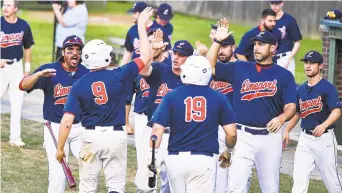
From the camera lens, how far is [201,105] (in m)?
9.25

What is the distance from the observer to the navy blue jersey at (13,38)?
601 inches

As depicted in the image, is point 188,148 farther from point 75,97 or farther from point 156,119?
point 75,97

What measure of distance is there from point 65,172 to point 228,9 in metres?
17.8

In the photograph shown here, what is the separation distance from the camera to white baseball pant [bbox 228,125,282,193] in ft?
35.0

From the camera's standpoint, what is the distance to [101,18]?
30266mm

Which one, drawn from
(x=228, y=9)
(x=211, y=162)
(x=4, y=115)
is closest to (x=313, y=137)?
(x=211, y=162)

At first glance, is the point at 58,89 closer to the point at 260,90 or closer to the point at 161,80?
the point at 161,80

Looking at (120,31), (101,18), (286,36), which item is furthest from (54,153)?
(101,18)

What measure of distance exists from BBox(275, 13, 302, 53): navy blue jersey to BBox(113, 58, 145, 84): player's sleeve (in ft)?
19.0

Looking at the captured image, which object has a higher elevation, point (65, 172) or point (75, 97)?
point (75, 97)

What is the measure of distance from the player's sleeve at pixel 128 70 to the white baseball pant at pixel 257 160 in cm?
145

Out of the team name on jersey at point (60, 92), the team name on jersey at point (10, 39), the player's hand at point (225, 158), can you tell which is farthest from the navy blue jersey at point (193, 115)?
the team name on jersey at point (10, 39)

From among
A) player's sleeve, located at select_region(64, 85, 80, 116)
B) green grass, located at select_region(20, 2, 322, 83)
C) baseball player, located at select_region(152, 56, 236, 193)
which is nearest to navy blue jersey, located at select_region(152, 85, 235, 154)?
baseball player, located at select_region(152, 56, 236, 193)

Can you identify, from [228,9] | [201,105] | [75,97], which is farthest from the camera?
[228,9]
